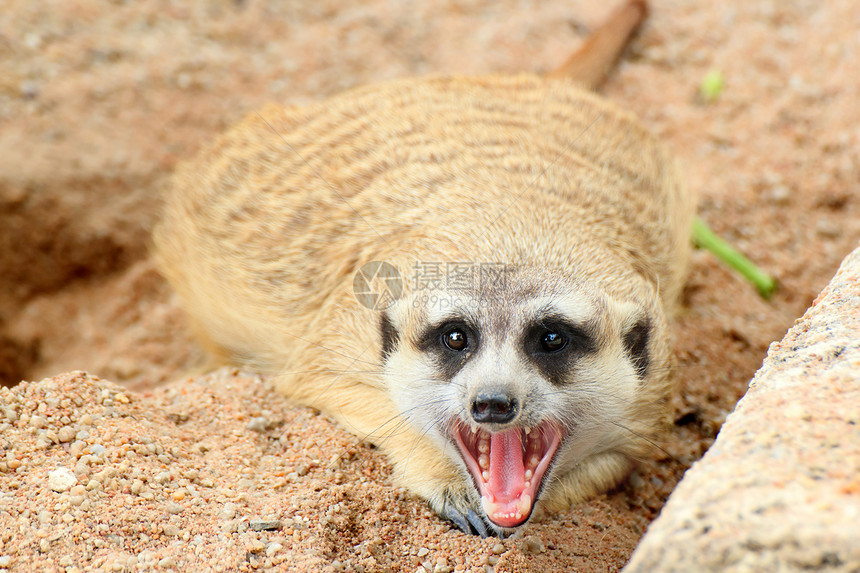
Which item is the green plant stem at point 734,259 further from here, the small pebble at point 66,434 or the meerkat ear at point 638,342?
the small pebble at point 66,434

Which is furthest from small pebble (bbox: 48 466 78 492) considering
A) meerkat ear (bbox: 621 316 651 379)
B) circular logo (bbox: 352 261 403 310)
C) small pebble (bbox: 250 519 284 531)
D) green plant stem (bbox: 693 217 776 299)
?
green plant stem (bbox: 693 217 776 299)

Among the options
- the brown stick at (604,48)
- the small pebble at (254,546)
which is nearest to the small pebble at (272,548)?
the small pebble at (254,546)

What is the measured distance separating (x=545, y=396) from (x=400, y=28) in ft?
10.0

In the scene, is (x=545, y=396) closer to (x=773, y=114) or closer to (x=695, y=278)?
(x=695, y=278)

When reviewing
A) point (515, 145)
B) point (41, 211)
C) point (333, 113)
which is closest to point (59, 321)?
point (41, 211)

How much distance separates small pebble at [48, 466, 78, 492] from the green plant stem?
264cm

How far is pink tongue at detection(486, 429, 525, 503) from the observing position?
6.77 feet

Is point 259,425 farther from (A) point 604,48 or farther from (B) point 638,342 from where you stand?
(A) point 604,48

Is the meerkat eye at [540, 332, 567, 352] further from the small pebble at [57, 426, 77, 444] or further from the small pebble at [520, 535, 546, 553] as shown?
the small pebble at [57, 426, 77, 444]

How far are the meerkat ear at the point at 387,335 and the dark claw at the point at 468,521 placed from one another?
462 millimetres

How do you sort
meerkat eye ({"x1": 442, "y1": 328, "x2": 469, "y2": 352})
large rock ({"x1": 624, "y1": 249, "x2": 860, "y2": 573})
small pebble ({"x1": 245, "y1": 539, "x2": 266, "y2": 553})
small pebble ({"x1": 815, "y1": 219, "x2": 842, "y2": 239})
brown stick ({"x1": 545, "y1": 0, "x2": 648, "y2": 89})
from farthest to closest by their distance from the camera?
brown stick ({"x1": 545, "y1": 0, "x2": 648, "y2": 89})
small pebble ({"x1": 815, "y1": 219, "x2": 842, "y2": 239})
meerkat eye ({"x1": 442, "y1": 328, "x2": 469, "y2": 352})
small pebble ({"x1": 245, "y1": 539, "x2": 266, "y2": 553})
large rock ({"x1": 624, "y1": 249, "x2": 860, "y2": 573})

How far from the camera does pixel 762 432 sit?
1458 millimetres

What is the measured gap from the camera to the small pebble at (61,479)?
6.06 ft

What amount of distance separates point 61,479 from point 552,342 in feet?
4.04
